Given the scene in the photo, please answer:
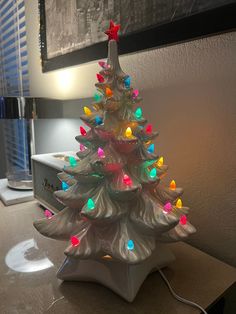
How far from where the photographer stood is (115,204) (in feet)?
1.44

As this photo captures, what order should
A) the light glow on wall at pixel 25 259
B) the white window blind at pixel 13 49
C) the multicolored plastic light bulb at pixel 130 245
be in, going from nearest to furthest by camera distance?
1. the multicolored plastic light bulb at pixel 130 245
2. the light glow on wall at pixel 25 259
3. the white window blind at pixel 13 49

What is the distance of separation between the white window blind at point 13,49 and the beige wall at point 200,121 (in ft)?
2.85

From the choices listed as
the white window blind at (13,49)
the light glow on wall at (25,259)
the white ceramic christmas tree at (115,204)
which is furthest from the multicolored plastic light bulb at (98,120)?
the white window blind at (13,49)

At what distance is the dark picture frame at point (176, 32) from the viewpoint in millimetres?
504

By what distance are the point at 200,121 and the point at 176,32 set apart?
0.21 m

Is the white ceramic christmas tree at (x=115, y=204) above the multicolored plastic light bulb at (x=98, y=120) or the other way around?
the other way around

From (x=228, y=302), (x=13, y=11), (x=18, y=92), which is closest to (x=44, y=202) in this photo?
(x=228, y=302)

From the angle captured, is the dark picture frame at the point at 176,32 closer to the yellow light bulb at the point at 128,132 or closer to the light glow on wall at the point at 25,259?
the yellow light bulb at the point at 128,132

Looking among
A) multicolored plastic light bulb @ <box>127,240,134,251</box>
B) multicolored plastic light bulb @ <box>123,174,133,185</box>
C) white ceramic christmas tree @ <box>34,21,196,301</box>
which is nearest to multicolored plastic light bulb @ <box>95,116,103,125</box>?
white ceramic christmas tree @ <box>34,21,196,301</box>

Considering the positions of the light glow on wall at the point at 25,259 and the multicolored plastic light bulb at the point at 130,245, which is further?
the light glow on wall at the point at 25,259

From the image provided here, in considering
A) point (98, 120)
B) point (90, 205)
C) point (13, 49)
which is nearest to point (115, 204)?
point (90, 205)

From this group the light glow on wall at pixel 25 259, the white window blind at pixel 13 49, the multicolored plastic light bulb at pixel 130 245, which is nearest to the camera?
the multicolored plastic light bulb at pixel 130 245

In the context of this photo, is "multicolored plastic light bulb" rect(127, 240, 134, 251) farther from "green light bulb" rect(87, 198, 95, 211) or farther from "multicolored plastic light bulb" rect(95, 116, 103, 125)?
"multicolored plastic light bulb" rect(95, 116, 103, 125)

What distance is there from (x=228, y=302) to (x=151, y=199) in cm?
35
